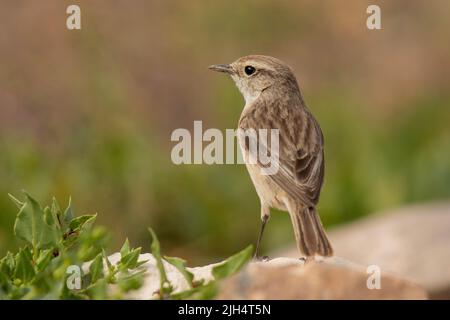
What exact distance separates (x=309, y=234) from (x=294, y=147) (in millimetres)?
845

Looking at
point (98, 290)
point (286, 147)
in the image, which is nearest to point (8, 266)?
point (98, 290)

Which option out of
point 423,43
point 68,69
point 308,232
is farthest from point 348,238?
point 423,43

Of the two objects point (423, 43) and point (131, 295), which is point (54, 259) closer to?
point (131, 295)

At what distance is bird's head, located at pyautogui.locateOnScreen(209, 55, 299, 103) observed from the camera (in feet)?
25.5

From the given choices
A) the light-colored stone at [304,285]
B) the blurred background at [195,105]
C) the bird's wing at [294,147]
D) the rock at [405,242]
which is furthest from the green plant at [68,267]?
the blurred background at [195,105]

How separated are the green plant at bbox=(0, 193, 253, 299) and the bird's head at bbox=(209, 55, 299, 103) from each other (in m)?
3.17

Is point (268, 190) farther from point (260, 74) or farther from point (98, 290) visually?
point (98, 290)

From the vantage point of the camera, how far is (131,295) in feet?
15.9

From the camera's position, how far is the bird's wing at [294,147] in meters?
6.39

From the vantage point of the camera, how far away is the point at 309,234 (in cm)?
602

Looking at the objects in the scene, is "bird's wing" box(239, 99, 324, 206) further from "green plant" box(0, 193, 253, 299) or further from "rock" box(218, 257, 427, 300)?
"green plant" box(0, 193, 253, 299)

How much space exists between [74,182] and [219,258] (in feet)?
5.44

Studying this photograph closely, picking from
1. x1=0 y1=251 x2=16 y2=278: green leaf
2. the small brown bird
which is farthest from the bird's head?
x1=0 y1=251 x2=16 y2=278: green leaf

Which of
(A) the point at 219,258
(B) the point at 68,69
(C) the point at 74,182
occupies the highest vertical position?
(B) the point at 68,69
